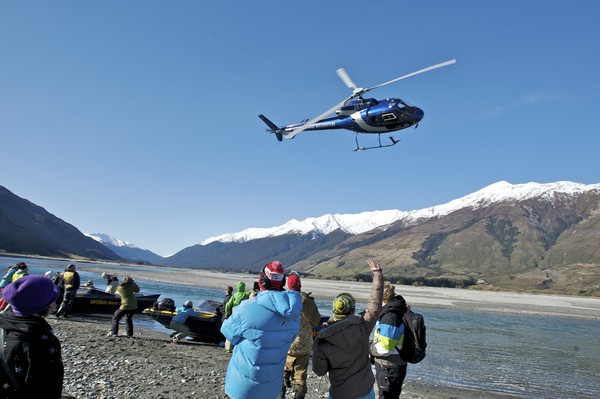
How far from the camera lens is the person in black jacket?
142 inches

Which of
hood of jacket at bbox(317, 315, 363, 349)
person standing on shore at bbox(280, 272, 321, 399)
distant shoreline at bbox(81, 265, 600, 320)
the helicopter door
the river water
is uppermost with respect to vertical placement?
the helicopter door

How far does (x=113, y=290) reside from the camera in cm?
2414

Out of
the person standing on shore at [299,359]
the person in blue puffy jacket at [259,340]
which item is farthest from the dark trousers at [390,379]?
the person in blue puffy jacket at [259,340]

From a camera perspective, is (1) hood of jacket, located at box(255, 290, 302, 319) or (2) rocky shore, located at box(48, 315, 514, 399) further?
(2) rocky shore, located at box(48, 315, 514, 399)

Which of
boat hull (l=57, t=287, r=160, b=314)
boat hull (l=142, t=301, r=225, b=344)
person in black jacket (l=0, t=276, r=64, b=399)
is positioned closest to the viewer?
person in black jacket (l=0, t=276, r=64, b=399)

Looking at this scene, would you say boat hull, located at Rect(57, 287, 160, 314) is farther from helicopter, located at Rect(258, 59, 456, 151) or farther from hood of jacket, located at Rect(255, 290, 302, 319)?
hood of jacket, located at Rect(255, 290, 302, 319)

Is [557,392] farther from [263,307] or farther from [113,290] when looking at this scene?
[113,290]

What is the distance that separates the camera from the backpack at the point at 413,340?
22.0 ft

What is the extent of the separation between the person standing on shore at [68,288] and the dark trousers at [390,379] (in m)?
→ 18.4

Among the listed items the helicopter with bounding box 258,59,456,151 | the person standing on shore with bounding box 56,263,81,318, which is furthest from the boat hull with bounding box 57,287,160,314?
the helicopter with bounding box 258,59,456,151

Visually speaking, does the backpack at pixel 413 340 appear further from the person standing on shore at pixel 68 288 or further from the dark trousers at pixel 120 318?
the person standing on shore at pixel 68 288

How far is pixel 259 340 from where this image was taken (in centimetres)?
509

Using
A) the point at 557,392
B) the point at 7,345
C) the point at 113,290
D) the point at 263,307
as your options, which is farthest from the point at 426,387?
the point at 113,290

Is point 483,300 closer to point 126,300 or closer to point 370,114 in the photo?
point 370,114
